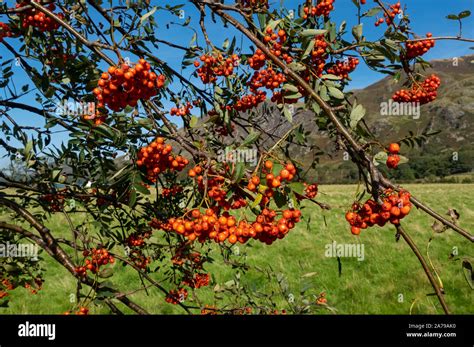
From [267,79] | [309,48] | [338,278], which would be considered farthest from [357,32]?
[338,278]

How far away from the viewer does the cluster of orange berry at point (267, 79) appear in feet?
11.0

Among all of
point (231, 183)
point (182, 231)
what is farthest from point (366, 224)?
point (182, 231)

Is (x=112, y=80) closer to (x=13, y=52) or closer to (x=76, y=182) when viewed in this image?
(x=76, y=182)

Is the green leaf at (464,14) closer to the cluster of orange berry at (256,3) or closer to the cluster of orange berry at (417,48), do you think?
the cluster of orange berry at (417,48)

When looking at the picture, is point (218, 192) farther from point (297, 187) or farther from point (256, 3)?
point (256, 3)

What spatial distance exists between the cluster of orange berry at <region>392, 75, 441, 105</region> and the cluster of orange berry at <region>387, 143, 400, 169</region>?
9.70 feet

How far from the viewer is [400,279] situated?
8.83 meters

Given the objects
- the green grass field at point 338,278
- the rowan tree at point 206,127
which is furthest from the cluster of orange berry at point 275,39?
the green grass field at point 338,278

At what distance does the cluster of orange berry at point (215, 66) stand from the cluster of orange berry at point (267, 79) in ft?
0.80

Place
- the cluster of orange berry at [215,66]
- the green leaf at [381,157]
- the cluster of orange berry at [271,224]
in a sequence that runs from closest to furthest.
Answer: the green leaf at [381,157] < the cluster of orange berry at [271,224] < the cluster of orange berry at [215,66]

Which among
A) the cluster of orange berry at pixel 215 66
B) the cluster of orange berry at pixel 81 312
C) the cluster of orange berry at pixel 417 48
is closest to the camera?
the cluster of orange berry at pixel 81 312

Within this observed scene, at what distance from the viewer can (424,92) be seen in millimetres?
4512

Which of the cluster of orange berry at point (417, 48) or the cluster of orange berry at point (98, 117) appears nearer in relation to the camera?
the cluster of orange berry at point (98, 117)

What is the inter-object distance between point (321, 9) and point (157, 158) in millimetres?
2057
